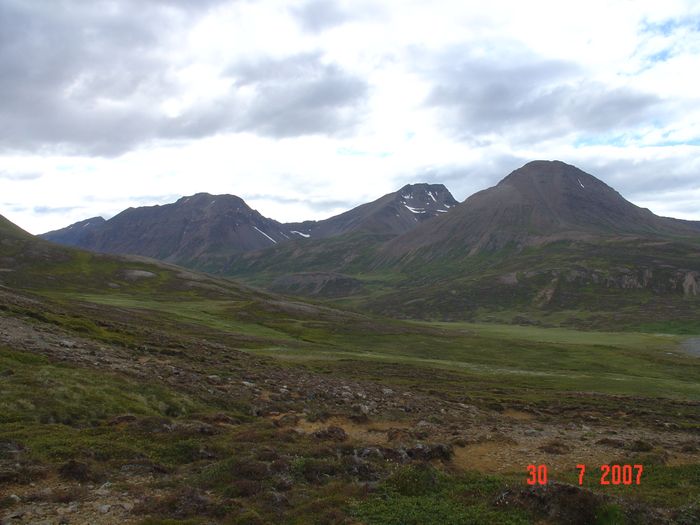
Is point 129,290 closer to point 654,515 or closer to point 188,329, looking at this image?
point 188,329

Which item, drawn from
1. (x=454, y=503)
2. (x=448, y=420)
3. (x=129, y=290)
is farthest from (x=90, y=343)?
(x=129, y=290)
